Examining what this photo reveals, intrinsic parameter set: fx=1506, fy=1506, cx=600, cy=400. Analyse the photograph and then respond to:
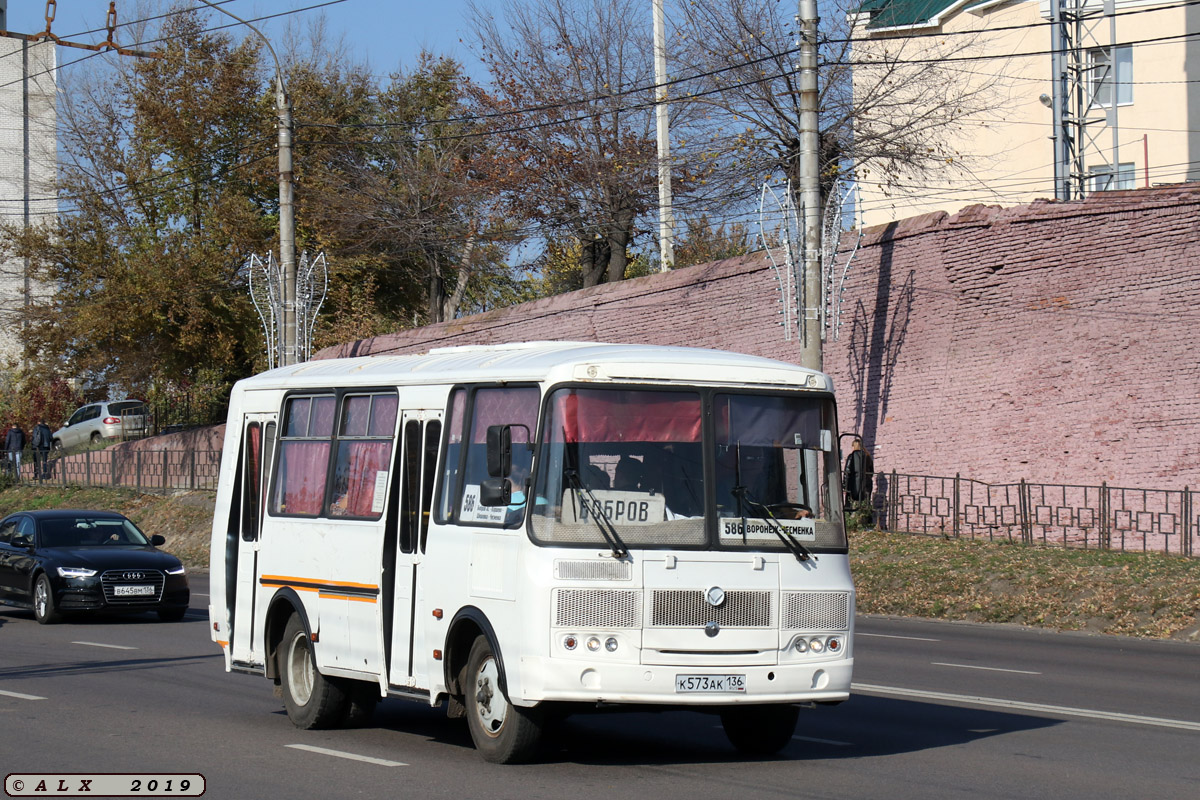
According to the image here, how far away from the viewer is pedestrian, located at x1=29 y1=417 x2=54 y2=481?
45.8 metres

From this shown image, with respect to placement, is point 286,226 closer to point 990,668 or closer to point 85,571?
point 85,571

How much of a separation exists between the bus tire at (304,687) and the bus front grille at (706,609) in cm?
306

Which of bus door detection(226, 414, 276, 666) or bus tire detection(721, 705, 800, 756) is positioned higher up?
bus door detection(226, 414, 276, 666)

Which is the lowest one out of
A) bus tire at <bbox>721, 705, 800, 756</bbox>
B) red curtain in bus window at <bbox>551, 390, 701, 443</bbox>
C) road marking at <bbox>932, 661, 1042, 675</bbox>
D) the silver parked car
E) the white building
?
road marking at <bbox>932, 661, 1042, 675</bbox>

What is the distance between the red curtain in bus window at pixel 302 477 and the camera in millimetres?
11047

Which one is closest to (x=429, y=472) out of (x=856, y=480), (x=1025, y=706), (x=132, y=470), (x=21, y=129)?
(x=856, y=480)

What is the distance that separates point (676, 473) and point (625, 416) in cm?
46

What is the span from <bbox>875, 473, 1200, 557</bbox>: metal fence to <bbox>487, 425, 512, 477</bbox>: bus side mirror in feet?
48.2

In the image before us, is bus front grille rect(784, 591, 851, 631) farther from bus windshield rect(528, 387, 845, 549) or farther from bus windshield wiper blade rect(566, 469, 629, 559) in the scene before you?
bus windshield wiper blade rect(566, 469, 629, 559)

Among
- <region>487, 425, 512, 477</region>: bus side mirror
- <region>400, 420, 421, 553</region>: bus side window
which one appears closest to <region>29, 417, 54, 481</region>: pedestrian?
<region>400, 420, 421, 553</region>: bus side window

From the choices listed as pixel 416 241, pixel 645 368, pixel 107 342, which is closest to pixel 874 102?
pixel 416 241

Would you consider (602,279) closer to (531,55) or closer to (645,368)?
(531,55)

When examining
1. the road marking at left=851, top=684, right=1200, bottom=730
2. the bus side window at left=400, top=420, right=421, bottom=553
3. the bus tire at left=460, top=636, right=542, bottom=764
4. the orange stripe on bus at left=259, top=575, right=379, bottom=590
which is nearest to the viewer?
the bus tire at left=460, top=636, right=542, bottom=764

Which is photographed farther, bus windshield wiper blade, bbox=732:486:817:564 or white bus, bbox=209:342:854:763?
bus windshield wiper blade, bbox=732:486:817:564
